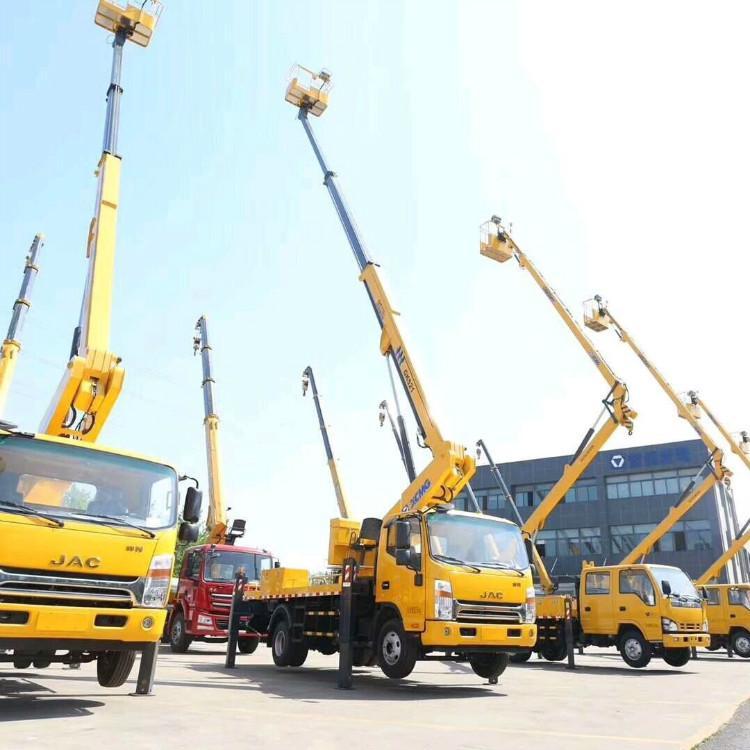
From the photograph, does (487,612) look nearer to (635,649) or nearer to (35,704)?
(35,704)

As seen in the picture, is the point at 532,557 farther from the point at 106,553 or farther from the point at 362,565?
the point at 106,553

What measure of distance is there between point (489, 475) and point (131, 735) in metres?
49.4

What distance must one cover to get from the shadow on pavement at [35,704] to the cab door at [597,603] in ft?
37.6

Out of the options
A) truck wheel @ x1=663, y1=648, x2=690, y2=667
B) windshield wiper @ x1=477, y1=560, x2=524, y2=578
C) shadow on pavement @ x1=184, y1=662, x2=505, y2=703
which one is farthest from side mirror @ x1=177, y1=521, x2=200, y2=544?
truck wheel @ x1=663, y1=648, x2=690, y2=667

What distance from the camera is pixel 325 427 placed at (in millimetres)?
23609

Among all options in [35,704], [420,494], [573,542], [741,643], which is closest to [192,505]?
[35,704]

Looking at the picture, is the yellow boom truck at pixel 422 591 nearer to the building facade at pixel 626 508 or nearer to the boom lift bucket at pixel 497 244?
the boom lift bucket at pixel 497 244

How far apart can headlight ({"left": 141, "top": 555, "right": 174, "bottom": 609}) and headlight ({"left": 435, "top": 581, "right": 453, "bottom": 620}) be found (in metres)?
3.87

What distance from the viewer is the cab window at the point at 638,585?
47.5 ft

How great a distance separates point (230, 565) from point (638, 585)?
940 centimetres

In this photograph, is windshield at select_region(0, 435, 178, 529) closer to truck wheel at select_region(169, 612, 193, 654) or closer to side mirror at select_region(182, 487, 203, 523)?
side mirror at select_region(182, 487, 203, 523)

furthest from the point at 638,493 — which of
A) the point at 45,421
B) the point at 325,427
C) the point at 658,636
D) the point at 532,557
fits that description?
the point at 45,421

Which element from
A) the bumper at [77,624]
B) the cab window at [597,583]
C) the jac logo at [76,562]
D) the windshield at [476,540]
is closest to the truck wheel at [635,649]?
the cab window at [597,583]

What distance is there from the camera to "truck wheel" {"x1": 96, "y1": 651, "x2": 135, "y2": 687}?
23.0ft
